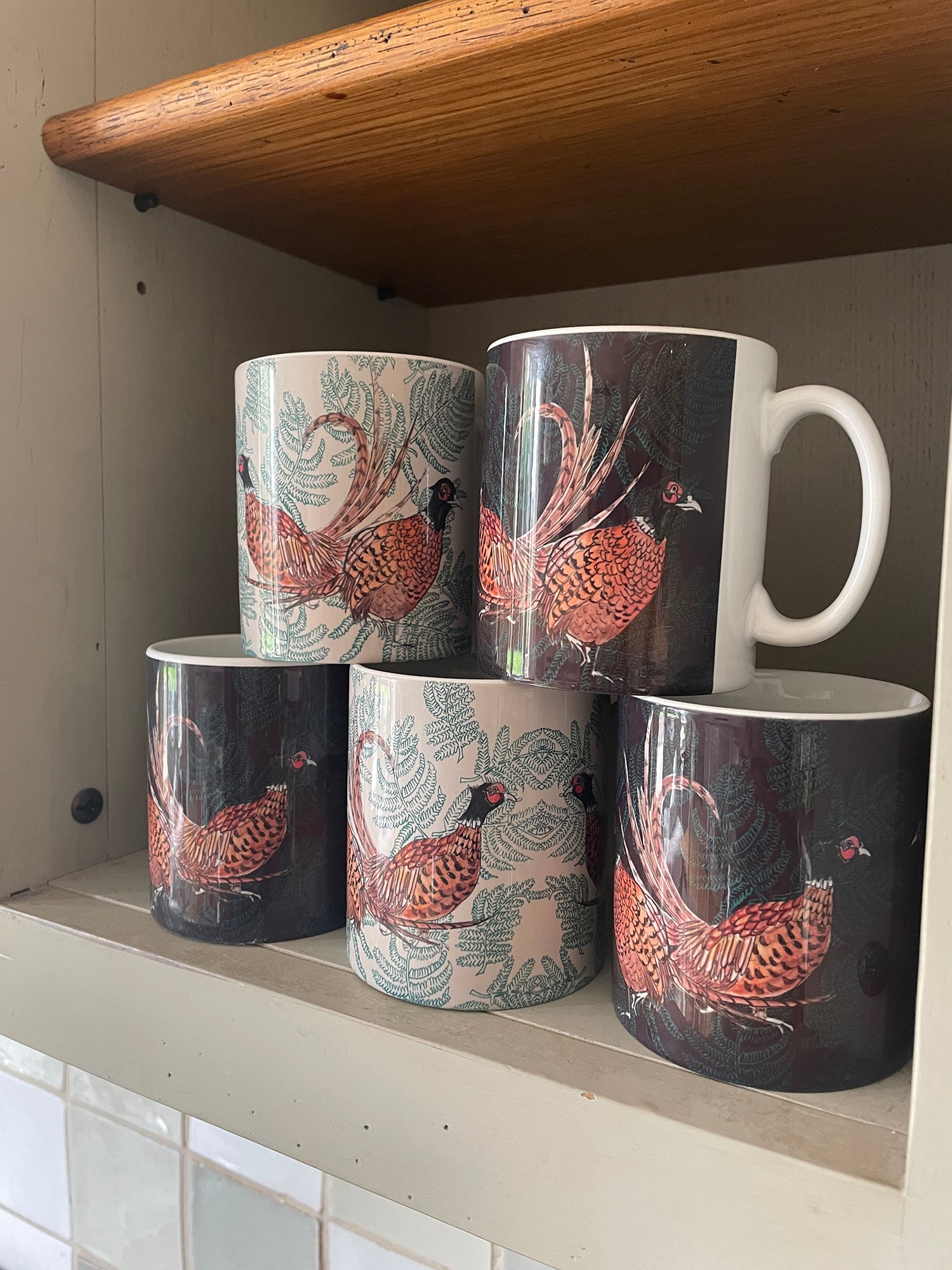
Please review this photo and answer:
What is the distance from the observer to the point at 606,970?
491 mm

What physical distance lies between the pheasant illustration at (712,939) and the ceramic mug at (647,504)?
0.21ft

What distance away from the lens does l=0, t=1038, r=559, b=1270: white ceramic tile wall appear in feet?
2.29

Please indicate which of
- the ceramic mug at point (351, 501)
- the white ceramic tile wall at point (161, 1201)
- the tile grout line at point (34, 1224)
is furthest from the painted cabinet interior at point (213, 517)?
the tile grout line at point (34, 1224)

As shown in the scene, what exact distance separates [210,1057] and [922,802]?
34 cm

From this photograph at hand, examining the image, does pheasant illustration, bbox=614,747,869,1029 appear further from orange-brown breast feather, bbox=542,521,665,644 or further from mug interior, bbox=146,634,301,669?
mug interior, bbox=146,634,301,669

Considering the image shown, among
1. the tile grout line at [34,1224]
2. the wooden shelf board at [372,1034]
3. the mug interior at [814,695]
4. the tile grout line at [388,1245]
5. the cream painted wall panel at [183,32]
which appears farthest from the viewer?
the tile grout line at [34,1224]

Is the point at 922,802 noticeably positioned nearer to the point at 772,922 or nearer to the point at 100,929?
the point at 772,922

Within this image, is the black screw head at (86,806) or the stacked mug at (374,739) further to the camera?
the black screw head at (86,806)

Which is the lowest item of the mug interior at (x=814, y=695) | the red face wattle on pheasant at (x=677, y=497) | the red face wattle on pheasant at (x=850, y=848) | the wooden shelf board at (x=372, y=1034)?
the wooden shelf board at (x=372, y=1034)

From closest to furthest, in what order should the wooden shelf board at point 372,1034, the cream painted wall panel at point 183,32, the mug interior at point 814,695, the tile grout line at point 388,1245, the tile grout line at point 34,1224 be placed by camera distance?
the wooden shelf board at point 372,1034
the mug interior at point 814,695
the cream painted wall panel at point 183,32
the tile grout line at point 388,1245
the tile grout line at point 34,1224

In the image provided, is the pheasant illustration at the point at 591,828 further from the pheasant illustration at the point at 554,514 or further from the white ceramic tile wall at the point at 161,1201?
the white ceramic tile wall at the point at 161,1201

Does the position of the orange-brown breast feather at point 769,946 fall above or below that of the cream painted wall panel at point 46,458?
below

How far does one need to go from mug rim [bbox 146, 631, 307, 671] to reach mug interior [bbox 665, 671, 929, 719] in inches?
8.2

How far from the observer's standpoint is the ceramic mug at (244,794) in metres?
0.50
